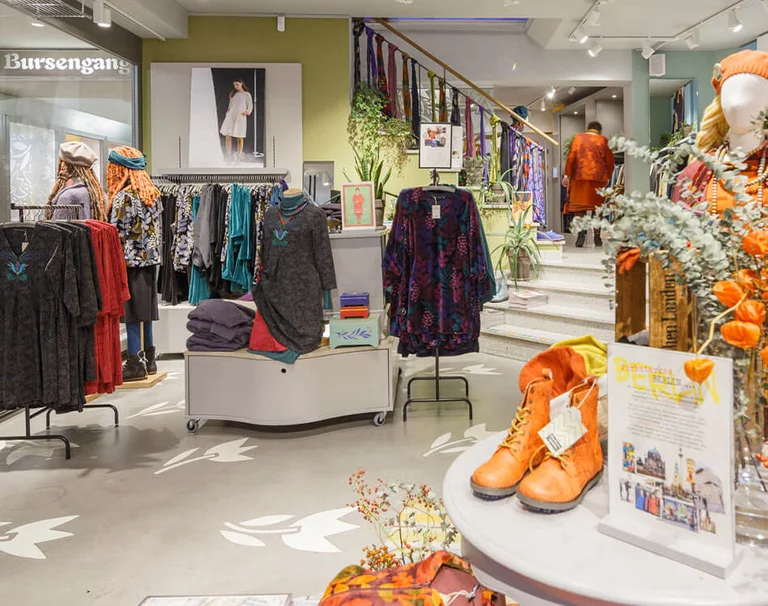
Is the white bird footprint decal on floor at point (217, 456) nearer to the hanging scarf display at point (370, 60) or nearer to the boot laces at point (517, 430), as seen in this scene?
the boot laces at point (517, 430)

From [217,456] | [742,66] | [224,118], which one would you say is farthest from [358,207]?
[224,118]

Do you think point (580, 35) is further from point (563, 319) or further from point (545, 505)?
point (545, 505)

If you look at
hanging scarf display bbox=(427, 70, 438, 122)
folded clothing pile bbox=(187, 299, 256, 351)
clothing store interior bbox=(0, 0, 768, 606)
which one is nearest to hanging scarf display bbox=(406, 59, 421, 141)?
clothing store interior bbox=(0, 0, 768, 606)

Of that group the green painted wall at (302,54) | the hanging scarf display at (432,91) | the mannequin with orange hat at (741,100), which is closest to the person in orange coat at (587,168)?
the hanging scarf display at (432,91)

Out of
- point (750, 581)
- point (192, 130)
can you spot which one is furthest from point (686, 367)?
point (192, 130)

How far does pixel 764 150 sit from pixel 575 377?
0.75 m

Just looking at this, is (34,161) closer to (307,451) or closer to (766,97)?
(307,451)

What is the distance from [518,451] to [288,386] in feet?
9.51

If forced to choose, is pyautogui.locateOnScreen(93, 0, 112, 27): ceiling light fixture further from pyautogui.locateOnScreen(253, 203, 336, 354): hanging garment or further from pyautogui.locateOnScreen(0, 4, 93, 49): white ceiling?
pyautogui.locateOnScreen(253, 203, 336, 354): hanging garment

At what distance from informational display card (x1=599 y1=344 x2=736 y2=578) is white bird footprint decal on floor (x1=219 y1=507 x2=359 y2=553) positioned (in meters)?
1.78

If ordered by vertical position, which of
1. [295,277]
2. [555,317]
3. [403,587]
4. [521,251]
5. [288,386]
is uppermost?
[521,251]

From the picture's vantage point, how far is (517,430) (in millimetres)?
1107

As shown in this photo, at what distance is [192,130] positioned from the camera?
22.3 feet

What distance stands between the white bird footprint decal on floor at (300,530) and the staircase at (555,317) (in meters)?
3.26
